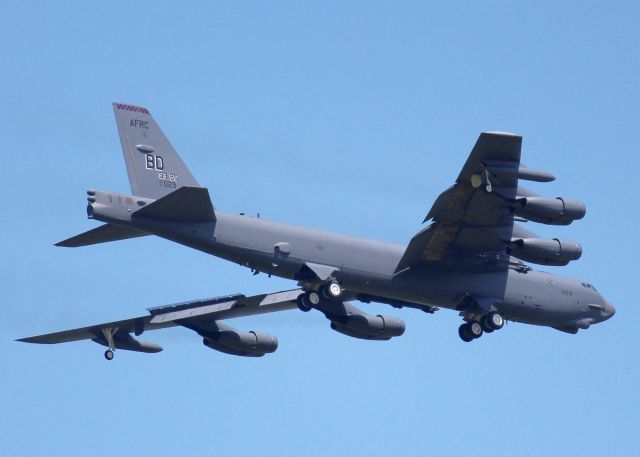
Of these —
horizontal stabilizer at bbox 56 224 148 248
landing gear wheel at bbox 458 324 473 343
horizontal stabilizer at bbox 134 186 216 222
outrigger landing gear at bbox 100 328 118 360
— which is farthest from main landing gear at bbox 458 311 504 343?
outrigger landing gear at bbox 100 328 118 360

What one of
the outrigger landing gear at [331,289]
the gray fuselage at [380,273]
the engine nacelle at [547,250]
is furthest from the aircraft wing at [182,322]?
the engine nacelle at [547,250]

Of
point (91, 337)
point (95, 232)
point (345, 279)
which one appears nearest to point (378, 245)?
point (345, 279)

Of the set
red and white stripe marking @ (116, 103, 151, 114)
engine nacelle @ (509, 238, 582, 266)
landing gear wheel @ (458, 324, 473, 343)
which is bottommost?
landing gear wheel @ (458, 324, 473, 343)

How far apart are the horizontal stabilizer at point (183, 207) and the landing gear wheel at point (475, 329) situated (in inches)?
297

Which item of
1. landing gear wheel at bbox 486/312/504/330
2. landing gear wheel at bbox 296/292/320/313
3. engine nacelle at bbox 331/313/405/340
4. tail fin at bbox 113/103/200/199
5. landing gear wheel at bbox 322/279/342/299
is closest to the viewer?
tail fin at bbox 113/103/200/199

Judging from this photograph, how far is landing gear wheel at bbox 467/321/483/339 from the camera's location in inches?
1465

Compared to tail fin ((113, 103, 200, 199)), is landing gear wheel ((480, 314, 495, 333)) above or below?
below

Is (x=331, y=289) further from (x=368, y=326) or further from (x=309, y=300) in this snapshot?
(x=368, y=326)

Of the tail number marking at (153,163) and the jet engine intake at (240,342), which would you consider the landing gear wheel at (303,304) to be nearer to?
the tail number marking at (153,163)

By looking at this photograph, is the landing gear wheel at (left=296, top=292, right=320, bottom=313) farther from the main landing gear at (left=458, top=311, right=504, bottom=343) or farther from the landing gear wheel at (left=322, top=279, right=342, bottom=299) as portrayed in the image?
the main landing gear at (left=458, top=311, right=504, bottom=343)

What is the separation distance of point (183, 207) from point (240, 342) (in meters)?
7.80

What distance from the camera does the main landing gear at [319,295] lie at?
3475 cm

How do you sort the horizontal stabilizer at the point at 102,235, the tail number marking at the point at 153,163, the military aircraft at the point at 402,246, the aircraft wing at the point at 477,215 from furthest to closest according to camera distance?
the tail number marking at the point at 153,163 < the horizontal stabilizer at the point at 102,235 < the military aircraft at the point at 402,246 < the aircraft wing at the point at 477,215

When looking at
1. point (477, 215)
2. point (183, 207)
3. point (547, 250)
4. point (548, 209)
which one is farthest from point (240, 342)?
point (548, 209)
